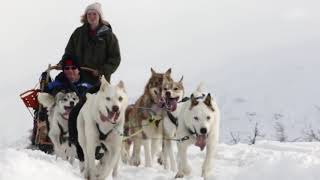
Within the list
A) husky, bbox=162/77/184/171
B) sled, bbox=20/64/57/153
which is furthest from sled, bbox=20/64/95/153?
husky, bbox=162/77/184/171

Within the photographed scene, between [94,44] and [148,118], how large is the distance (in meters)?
1.28

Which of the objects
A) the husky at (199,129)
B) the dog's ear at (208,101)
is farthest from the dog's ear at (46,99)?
the dog's ear at (208,101)

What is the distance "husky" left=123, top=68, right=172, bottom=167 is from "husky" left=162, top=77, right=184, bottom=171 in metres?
0.14

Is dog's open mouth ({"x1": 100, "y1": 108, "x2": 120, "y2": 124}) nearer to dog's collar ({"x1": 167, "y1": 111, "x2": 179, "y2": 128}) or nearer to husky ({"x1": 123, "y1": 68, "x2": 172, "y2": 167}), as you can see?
dog's collar ({"x1": 167, "y1": 111, "x2": 179, "y2": 128})

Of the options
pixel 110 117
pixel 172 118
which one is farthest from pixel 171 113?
pixel 110 117

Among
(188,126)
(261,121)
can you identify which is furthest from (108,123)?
(261,121)

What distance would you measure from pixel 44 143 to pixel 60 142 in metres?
1.01

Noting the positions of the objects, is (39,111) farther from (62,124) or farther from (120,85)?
(120,85)

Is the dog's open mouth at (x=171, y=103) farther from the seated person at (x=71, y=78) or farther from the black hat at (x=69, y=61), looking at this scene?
the black hat at (x=69, y=61)

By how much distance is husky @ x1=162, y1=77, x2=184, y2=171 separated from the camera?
27.9ft

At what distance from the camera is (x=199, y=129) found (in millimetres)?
7457

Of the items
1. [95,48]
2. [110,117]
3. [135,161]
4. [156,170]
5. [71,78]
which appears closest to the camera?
[110,117]

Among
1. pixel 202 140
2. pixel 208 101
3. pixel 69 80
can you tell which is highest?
pixel 69 80

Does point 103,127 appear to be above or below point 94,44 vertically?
below
